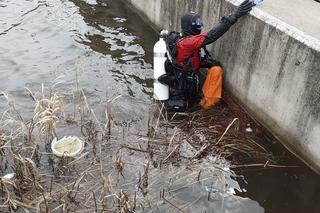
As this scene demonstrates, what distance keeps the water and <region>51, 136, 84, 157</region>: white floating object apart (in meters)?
0.20

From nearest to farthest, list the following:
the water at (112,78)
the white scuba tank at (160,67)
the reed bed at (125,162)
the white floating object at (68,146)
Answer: the reed bed at (125,162) → the water at (112,78) → the white floating object at (68,146) → the white scuba tank at (160,67)

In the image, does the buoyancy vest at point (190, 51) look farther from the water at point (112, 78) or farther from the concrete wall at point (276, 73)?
the water at point (112, 78)

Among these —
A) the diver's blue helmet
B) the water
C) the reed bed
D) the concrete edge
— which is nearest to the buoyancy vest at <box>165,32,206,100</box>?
the diver's blue helmet

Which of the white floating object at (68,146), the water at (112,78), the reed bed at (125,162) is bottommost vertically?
the water at (112,78)

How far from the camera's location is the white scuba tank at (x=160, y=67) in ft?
21.3

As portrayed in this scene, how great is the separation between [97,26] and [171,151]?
17.4 ft

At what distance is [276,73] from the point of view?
5.67 meters

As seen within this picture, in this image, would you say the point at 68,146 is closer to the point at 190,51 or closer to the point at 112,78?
Answer: the point at 190,51

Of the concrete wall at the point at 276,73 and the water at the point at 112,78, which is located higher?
the concrete wall at the point at 276,73

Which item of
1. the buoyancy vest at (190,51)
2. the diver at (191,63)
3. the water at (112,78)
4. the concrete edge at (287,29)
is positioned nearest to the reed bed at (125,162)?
the water at (112,78)

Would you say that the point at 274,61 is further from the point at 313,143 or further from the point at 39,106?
the point at 39,106

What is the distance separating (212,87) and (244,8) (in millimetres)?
1356

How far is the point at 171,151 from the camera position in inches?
219

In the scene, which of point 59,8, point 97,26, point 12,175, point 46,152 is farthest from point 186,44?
point 59,8
